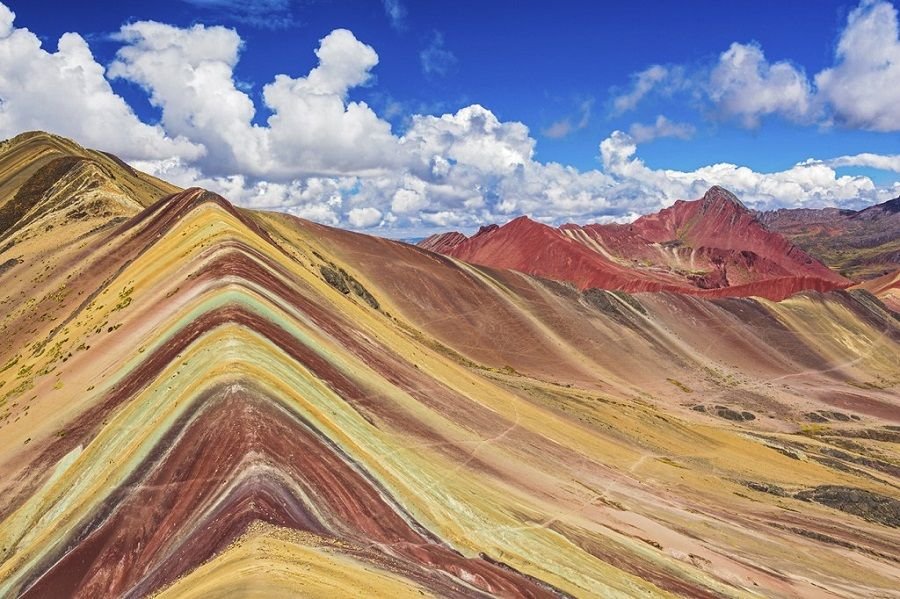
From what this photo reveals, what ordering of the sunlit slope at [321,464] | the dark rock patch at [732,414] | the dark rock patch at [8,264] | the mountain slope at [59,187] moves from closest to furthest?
the sunlit slope at [321,464] → the dark rock patch at [8,264] → the mountain slope at [59,187] → the dark rock patch at [732,414]

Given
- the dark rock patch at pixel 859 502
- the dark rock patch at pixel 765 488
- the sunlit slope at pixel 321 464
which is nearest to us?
the sunlit slope at pixel 321 464

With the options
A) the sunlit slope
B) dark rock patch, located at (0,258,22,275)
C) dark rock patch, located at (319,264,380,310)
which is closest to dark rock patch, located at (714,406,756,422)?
the sunlit slope

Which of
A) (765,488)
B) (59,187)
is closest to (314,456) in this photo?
(765,488)

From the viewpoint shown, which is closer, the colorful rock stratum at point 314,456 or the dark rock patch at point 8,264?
the colorful rock stratum at point 314,456

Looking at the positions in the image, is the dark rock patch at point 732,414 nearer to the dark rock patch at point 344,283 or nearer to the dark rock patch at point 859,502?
the dark rock patch at point 859,502

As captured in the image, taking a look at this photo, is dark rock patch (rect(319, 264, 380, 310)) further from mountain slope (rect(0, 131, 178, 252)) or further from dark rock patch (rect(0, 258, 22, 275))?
dark rock patch (rect(0, 258, 22, 275))

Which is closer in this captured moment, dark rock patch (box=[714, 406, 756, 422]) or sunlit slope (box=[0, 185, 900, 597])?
sunlit slope (box=[0, 185, 900, 597])

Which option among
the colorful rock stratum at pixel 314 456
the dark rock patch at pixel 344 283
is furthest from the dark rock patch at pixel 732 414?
the dark rock patch at pixel 344 283

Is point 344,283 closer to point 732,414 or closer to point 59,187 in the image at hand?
point 59,187
